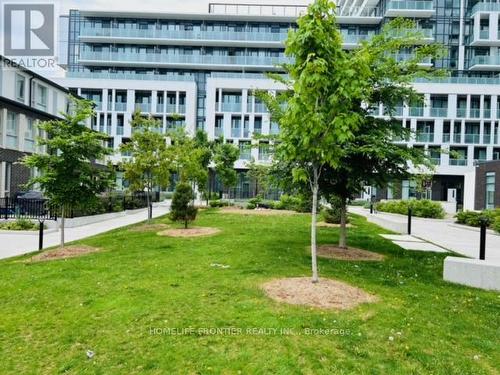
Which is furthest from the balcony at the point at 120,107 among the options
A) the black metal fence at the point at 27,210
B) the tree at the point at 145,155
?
the tree at the point at 145,155

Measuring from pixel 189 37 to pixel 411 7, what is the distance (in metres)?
30.9

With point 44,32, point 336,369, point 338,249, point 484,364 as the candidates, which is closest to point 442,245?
point 338,249

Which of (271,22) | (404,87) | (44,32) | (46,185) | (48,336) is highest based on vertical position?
(271,22)

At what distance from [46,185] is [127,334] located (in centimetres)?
814

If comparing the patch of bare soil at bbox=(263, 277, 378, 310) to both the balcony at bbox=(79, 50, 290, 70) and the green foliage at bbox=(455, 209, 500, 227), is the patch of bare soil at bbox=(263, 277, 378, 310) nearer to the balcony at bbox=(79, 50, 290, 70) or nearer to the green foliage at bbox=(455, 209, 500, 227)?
the green foliage at bbox=(455, 209, 500, 227)

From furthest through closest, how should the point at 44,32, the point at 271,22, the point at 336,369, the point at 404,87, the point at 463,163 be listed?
the point at 271,22 → the point at 463,163 → the point at 44,32 → the point at 404,87 → the point at 336,369

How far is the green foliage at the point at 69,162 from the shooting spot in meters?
12.1

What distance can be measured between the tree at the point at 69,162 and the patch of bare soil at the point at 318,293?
7.37m

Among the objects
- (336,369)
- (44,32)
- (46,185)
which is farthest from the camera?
(44,32)

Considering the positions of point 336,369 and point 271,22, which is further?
point 271,22

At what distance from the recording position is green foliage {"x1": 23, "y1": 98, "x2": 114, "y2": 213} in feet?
39.7

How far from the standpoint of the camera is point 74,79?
54.2 meters

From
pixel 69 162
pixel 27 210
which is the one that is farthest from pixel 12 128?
pixel 69 162

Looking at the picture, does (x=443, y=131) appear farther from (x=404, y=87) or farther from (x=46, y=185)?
(x=46, y=185)
